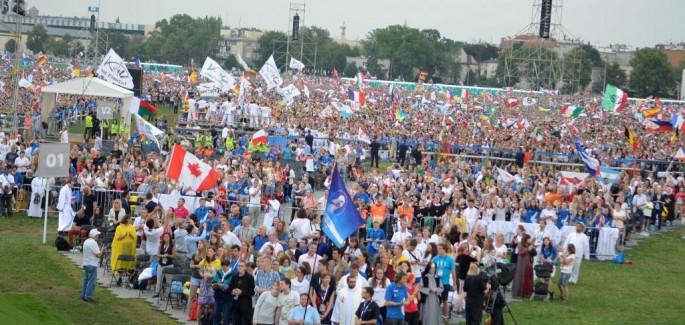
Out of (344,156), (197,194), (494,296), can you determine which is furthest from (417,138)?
(494,296)

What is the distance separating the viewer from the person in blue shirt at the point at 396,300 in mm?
16328

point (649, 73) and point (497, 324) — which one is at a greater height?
point (649, 73)

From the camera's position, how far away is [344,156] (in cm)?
3881

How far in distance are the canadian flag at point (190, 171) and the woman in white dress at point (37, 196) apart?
5.26 m

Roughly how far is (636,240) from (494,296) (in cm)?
1403

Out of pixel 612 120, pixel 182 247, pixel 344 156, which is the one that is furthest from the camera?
pixel 612 120

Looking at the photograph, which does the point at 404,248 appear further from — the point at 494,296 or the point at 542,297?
the point at 542,297

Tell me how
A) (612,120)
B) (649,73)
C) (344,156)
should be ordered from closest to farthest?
(344,156)
(612,120)
(649,73)

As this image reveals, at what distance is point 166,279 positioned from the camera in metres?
19.8

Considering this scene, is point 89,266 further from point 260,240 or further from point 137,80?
point 137,80

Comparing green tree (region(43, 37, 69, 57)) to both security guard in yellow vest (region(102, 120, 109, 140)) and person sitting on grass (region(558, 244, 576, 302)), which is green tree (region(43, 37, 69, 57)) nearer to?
security guard in yellow vest (region(102, 120, 109, 140))

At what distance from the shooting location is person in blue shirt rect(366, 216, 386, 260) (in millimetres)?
20916

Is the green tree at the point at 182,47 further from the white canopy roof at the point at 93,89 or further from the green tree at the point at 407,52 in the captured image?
the white canopy roof at the point at 93,89

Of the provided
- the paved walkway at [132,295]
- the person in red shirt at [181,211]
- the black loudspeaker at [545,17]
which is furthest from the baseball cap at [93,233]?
the black loudspeaker at [545,17]
